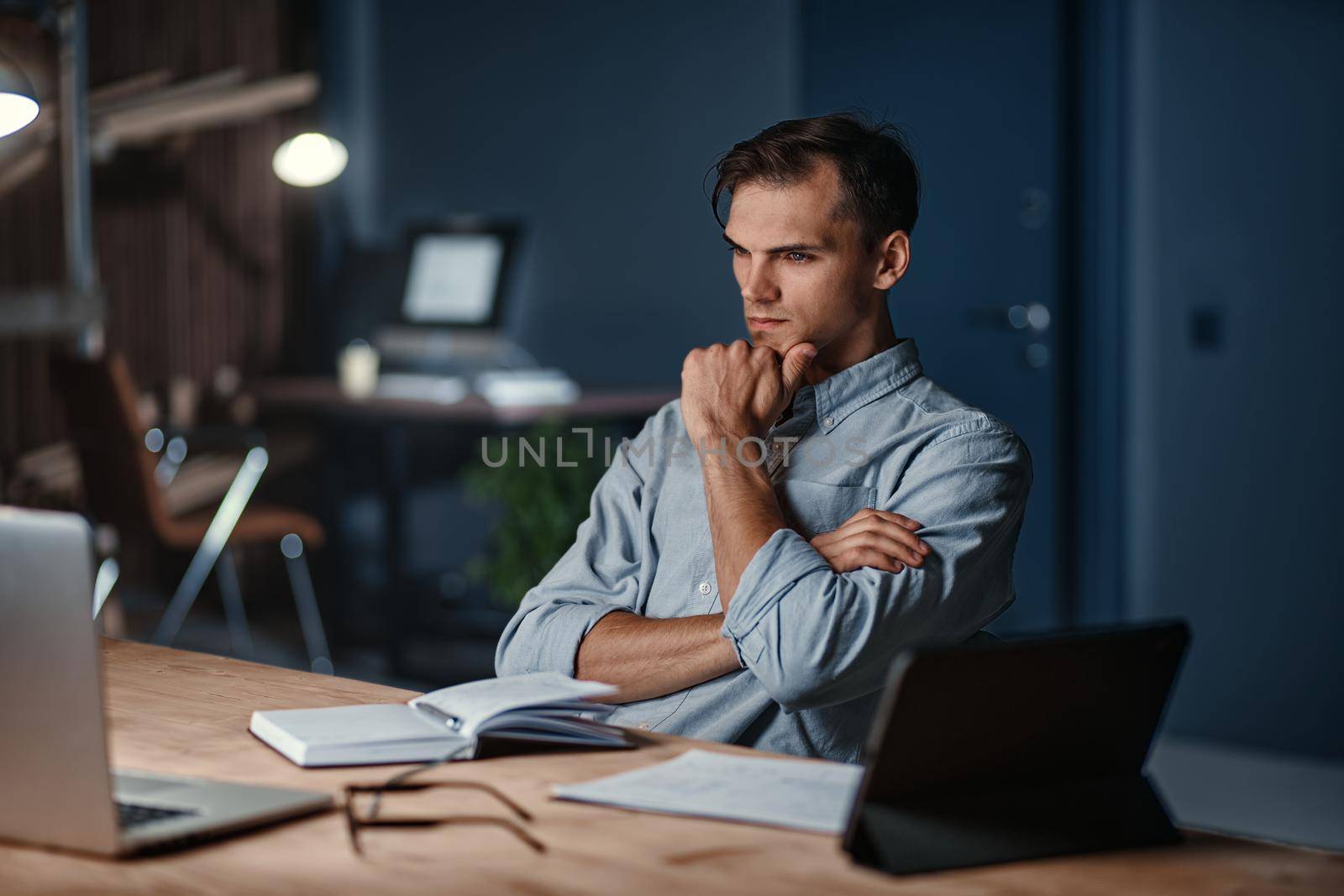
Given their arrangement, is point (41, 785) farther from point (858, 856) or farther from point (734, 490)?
point (734, 490)

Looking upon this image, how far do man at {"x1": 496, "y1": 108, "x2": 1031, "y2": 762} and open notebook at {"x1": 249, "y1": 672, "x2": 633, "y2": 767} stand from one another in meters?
0.24

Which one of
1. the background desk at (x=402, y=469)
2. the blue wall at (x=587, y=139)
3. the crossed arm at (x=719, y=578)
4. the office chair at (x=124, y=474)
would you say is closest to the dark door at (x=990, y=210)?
the blue wall at (x=587, y=139)

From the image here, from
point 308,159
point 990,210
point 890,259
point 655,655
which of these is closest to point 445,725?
point 655,655

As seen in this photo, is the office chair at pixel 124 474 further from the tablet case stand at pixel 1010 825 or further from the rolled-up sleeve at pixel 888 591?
the tablet case stand at pixel 1010 825

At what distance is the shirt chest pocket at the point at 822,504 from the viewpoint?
1708 mm

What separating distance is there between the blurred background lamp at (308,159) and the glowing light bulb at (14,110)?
9.51 ft

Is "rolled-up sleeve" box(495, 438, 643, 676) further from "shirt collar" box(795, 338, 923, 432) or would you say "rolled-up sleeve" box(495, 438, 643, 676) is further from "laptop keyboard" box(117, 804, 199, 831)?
"laptop keyboard" box(117, 804, 199, 831)

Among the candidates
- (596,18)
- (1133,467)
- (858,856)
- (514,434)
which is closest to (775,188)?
(858,856)

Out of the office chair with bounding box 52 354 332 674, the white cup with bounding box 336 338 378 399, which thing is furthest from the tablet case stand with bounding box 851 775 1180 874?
the white cup with bounding box 336 338 378 399

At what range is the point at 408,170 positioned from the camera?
17.2 feet

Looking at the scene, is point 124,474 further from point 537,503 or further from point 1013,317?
point 1013,317

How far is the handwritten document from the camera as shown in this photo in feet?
3.49

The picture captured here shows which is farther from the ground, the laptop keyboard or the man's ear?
Result: the man's ear

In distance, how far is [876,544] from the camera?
4.90 feet
